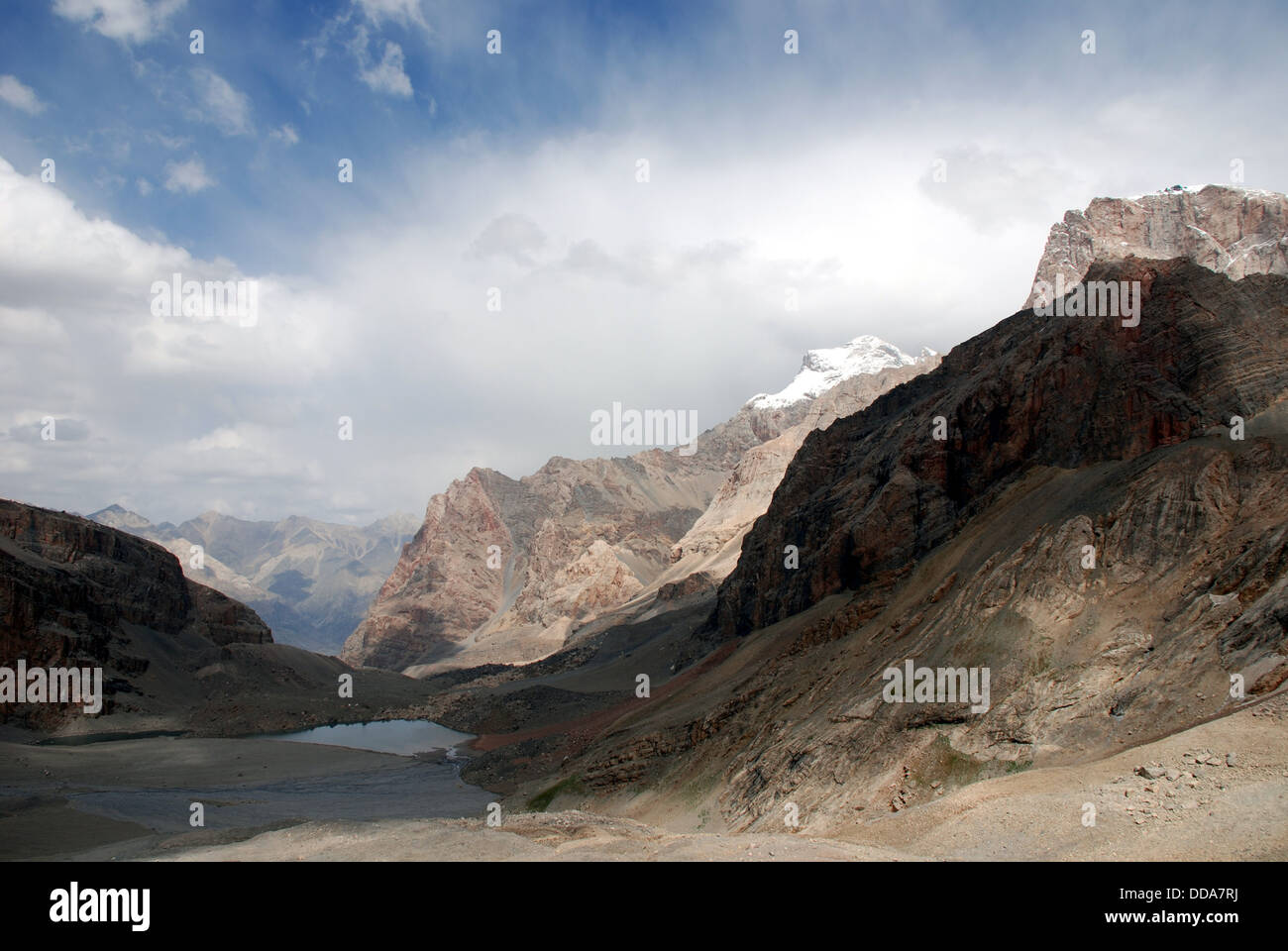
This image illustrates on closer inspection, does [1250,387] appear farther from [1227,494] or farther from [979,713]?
[979,713]

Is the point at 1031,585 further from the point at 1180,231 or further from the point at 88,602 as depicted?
the point at 1180,231

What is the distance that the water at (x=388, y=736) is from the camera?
8075cm

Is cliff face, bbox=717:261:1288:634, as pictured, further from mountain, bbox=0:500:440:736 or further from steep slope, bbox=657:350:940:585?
steep slope, bbox=657:350:940:585

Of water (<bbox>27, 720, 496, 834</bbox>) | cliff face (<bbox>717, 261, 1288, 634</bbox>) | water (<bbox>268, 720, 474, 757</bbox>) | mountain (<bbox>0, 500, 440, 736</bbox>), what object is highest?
cliff face (<bbox>717, 261, 1288, 634</bbox>)

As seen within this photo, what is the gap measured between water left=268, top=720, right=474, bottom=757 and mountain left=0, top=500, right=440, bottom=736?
2645 mm

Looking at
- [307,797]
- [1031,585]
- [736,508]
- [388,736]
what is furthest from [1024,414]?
[736,508]

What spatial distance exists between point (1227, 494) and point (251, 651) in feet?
357

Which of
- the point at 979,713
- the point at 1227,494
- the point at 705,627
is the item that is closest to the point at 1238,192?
the point at 705,627

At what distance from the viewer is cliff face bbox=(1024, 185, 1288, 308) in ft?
410

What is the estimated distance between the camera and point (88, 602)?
295 ft

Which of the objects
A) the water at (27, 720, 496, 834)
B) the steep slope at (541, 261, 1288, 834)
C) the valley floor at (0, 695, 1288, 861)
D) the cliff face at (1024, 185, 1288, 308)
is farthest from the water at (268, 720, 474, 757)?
the cliff face at (1024, 185, 1288, 308)

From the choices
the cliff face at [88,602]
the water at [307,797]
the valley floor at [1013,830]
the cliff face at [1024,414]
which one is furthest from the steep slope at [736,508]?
the valley floor at [1013,830]

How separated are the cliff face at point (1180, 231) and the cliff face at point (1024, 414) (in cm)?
8390

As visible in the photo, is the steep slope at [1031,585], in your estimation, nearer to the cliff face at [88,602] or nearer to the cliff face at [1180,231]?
the cliff face at [88,602]
